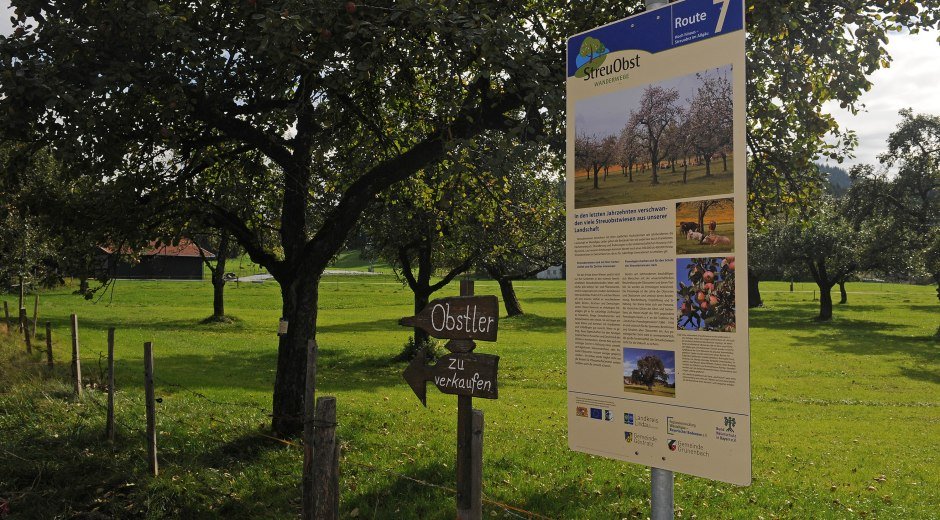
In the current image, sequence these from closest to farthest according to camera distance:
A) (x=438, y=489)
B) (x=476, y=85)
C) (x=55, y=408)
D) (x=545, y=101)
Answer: (x=545, y=101), (x=438, y=489), (x=476, y=85), (x=55, y=408)

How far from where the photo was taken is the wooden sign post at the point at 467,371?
5.23 meters

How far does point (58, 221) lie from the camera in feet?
37.9

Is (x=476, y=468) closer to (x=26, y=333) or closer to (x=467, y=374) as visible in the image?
(x=467, y=374)

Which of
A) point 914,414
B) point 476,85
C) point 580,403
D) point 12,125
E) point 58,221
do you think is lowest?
point 914,414

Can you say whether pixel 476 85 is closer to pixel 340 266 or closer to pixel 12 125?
pixel 12 125

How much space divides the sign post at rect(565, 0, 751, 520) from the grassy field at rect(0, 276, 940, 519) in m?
3.65

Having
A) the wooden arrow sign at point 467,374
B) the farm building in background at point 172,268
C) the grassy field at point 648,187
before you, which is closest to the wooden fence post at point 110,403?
the wooden arrow sign at point 467,374

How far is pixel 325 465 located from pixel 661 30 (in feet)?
14.0

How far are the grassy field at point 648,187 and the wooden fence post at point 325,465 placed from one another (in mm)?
2843

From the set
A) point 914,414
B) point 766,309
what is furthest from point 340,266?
point 914,414

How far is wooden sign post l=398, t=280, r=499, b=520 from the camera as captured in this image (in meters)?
5.23

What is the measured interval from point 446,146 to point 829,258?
49.5m

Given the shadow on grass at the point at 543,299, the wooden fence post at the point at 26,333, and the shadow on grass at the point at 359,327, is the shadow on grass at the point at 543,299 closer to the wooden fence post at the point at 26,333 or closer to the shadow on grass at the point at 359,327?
the shadow on grass at the point at 359,327

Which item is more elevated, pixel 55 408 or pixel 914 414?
pixel 55 408
